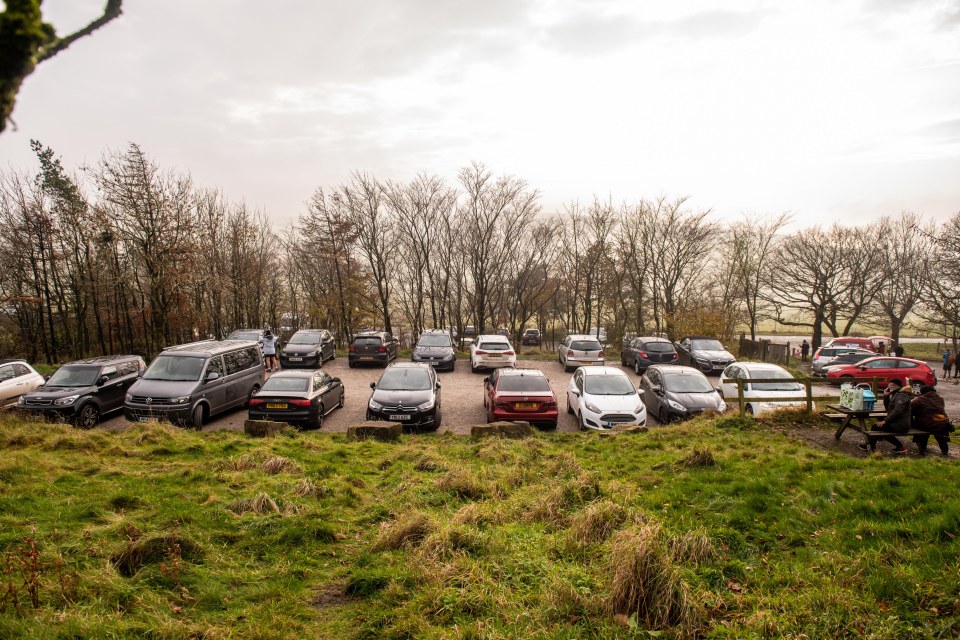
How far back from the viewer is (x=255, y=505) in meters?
5.90

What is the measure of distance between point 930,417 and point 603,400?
241 inches

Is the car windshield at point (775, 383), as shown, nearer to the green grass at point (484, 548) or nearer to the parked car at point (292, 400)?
the green grass at point (484, 548)

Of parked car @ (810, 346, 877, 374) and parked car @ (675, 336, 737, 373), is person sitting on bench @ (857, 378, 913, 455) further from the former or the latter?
parked car @ (810, 346, 877, 374)

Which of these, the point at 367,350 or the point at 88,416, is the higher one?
the point at 367,350

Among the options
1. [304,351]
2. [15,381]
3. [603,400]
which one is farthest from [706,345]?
[15,381]

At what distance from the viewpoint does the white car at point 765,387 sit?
1194cm

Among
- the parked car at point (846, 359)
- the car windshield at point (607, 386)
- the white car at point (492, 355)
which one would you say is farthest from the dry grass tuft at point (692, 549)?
the parked car at point (846, 359)

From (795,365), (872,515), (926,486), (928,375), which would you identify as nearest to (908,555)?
(872,515)

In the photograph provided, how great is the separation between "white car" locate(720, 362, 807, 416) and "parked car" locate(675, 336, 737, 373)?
23.0 feet

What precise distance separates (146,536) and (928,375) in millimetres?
22190

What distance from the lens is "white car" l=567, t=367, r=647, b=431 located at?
11.7 meters

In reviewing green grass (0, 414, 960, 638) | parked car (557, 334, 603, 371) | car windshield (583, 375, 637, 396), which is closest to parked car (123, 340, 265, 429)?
green grass (0, 414, 960, 638)

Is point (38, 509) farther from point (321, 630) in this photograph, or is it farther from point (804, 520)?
point (804, 520)

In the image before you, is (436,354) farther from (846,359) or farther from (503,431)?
(846,359)
